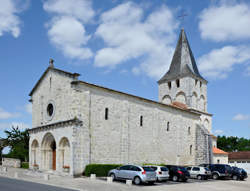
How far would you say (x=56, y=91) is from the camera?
88.2ft

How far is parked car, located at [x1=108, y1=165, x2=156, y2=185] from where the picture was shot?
19.3m

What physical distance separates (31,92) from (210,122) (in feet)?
98.9

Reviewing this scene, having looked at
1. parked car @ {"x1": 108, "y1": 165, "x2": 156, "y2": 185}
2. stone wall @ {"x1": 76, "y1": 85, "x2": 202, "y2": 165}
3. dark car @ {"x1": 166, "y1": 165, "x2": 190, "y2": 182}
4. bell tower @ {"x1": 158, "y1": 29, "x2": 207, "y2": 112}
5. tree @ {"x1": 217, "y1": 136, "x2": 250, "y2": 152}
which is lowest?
tree @ {"x1": 217, "y1": 136, "x2": 250, "y2": 152}

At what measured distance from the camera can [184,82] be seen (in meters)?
44.7

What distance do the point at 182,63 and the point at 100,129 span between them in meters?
26.1

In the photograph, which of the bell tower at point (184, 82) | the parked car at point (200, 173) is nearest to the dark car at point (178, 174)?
the parked car at point (200, 173)

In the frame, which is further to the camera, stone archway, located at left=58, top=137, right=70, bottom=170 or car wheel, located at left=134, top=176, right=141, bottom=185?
stone archway, located at left=58, top=137, right=70, bottom=170

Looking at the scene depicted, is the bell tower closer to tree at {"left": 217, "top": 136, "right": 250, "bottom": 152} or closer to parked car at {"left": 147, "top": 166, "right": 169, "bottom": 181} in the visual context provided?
parked car at {"left": 147, "top": 166, "right": 169, "bottom": 181}

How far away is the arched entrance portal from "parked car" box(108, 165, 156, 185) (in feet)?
29.5

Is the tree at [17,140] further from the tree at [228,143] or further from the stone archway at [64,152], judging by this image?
the tree at [228,143]

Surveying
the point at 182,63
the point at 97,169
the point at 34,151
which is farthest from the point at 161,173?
the point at 182,63

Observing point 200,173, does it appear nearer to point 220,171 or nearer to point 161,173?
point 220,171

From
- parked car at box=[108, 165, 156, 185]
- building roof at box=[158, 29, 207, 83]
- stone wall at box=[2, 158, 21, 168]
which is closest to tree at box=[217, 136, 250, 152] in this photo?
building roof at box=[158, 29, 207, 83]

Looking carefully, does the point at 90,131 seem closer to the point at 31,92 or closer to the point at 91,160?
the point at 91,160
